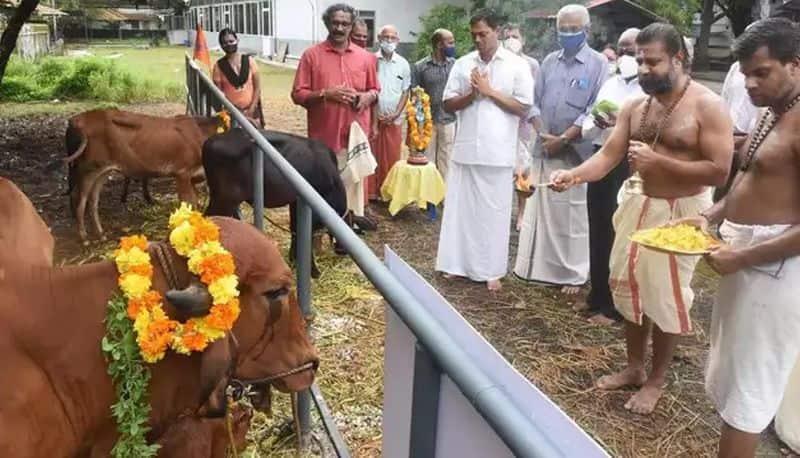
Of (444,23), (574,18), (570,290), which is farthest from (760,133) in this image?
(444,23)

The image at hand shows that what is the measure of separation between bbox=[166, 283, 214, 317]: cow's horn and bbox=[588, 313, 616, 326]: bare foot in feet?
11.1

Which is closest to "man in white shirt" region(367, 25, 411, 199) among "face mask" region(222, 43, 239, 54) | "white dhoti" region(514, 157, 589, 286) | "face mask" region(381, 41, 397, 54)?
"face mask" region(381, 41, 397, 54)

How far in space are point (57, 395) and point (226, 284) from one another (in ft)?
1.75

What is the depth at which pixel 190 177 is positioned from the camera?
6.63 meters

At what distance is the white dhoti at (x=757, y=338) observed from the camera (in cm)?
254

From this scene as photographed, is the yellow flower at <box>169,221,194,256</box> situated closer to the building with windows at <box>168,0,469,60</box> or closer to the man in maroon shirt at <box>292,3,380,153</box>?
the man in maroon shirt at <box>292,3,380,153</box>

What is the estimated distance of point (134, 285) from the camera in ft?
6.19

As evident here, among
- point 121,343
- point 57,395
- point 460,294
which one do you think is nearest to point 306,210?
point 121,343

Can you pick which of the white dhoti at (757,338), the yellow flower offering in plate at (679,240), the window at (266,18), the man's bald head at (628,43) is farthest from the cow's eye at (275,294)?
the window at (266,18)

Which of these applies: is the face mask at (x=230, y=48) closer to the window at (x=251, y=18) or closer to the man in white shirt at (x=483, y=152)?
the man in white shirt at (x=483, y=152)

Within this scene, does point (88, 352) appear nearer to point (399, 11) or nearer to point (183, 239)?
point (183, 239)

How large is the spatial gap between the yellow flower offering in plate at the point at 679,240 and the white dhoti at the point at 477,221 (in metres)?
2.20

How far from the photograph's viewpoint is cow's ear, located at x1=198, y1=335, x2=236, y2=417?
6.48 feet

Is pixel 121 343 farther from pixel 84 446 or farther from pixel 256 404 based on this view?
pixel 256 404
